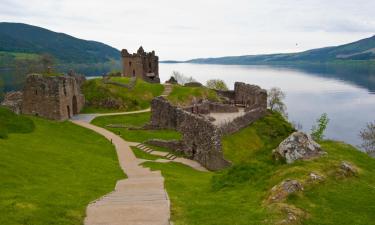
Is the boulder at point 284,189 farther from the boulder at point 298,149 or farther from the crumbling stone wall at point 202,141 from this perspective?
the crumbling stone wall at point 202,141

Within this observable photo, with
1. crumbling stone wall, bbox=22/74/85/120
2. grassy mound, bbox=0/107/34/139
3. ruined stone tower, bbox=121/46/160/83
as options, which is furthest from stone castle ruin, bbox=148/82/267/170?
ruined stone tower, bbox=121/46/160/83

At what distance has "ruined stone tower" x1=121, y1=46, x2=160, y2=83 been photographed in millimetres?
109562

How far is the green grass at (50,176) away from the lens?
1742 cm

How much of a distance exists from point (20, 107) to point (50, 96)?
8.00 m

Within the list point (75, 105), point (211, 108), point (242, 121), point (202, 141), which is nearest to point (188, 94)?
point (211, 108)

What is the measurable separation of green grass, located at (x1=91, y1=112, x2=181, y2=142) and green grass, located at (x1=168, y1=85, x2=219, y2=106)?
401 inches

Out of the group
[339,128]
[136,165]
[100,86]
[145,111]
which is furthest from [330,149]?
[339,128]

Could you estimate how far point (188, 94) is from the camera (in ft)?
283

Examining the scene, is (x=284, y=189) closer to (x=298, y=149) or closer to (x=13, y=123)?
(x=298, y=149)

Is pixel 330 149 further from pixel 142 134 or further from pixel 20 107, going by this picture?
pixel 20 107

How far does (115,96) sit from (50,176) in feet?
178

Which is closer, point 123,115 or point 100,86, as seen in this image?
point 123,115

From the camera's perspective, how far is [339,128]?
114250 millimetres

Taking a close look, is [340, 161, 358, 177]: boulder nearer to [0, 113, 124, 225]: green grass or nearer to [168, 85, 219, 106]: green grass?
[0, 113, 124, 225]: green grass
